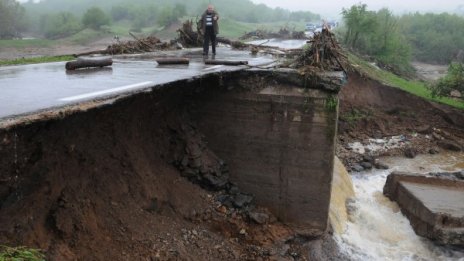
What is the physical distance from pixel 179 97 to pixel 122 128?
2078mm

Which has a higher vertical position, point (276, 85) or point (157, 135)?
point (276, 85)

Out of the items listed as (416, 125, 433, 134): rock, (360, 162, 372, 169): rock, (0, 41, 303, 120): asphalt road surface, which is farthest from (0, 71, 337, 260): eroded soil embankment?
(416, 125, 433, 134): rock

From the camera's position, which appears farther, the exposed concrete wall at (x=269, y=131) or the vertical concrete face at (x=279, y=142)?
the vertical concrete face at (x=279, y=142)

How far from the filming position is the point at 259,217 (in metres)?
10.9

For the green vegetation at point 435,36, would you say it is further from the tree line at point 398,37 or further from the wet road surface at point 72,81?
the wet road surface at point 72,81

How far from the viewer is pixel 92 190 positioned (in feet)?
27.2

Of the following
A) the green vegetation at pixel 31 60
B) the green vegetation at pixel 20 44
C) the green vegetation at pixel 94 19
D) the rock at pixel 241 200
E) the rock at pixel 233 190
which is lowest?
the rock at pixel 241 200

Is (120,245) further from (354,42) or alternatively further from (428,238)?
(354,42)

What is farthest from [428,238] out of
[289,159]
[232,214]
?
[232,214]

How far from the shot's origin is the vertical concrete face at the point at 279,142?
1080 centimetres

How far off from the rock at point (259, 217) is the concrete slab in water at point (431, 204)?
449 cm

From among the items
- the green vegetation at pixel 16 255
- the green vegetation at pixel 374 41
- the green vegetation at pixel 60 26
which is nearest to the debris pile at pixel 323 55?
the green vegetation at pixel 16 255

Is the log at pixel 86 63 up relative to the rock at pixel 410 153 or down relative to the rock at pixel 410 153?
up

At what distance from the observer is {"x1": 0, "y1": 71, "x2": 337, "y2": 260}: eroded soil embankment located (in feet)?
21.8
